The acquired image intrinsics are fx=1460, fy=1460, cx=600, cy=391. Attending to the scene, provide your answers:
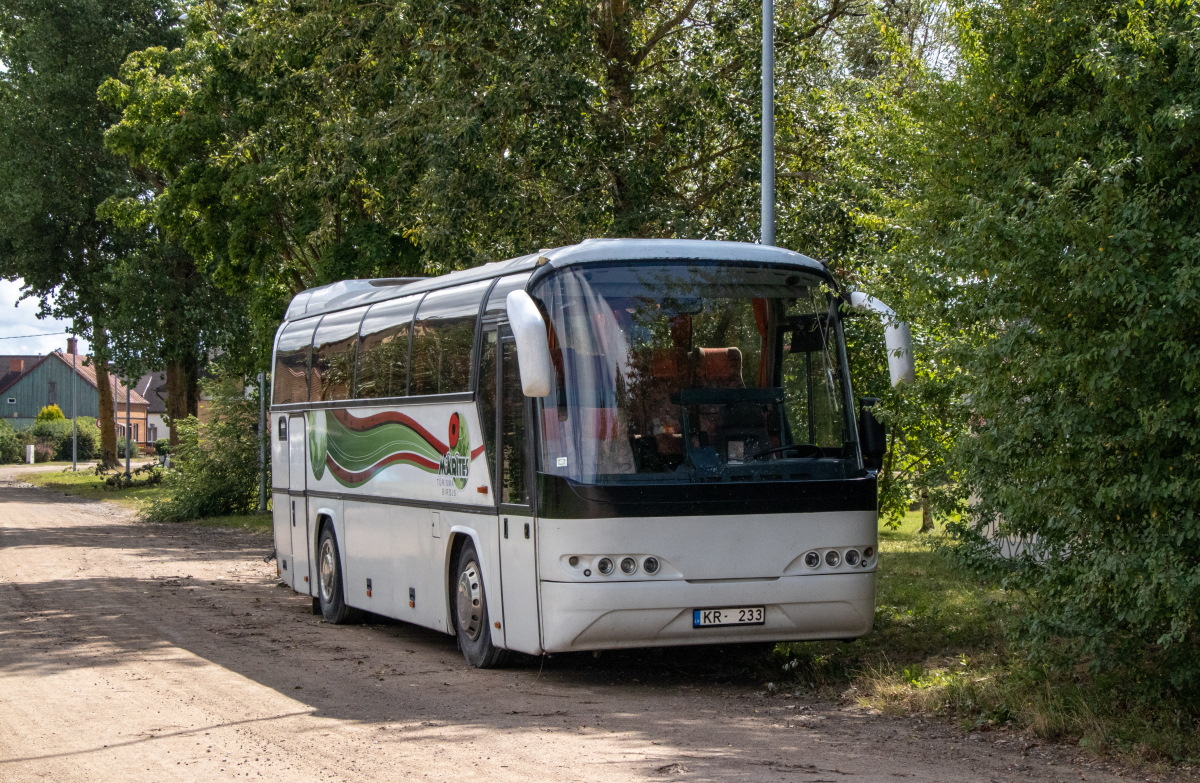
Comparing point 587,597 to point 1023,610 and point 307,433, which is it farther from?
point 307,433

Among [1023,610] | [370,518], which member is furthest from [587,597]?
[370,518]

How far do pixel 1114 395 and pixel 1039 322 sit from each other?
0.65 meters

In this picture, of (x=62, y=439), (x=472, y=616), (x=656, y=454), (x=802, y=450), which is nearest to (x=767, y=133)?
(x=802, y=450)

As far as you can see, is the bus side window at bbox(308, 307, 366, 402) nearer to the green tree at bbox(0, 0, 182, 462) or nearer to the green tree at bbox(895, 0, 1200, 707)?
the green tree at bbox(895, 0, 1200, 707)

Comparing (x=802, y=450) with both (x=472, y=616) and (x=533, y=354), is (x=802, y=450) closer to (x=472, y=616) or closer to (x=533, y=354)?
(x=533, y=354)

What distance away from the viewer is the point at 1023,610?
923 cm

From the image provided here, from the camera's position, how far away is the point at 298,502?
1669 cm

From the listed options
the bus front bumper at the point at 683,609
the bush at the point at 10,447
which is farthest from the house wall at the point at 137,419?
the bus front bumper at the point at 683,609

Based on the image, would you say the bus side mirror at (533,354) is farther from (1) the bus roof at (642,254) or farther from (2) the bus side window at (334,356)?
(2) the bus side window at (334,356)

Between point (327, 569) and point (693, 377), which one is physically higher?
point (693, 377)

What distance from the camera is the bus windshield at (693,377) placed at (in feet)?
33.6

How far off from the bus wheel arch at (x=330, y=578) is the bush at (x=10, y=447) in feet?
292

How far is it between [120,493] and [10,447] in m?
53.6

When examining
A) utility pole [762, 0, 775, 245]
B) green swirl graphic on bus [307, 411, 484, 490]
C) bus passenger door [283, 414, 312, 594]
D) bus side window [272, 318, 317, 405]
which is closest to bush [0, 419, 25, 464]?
bus side window [272, 318, 317, 405]
